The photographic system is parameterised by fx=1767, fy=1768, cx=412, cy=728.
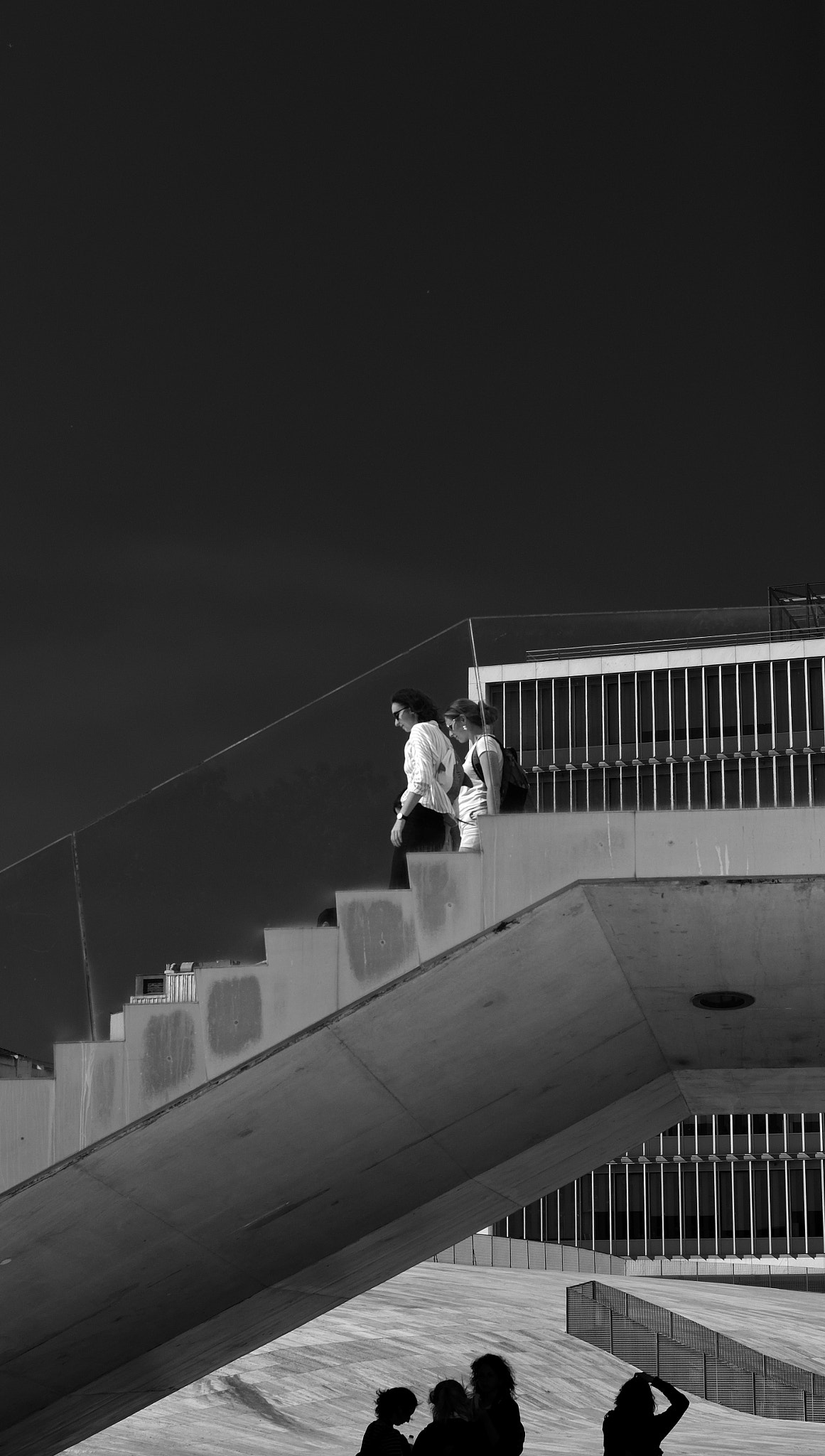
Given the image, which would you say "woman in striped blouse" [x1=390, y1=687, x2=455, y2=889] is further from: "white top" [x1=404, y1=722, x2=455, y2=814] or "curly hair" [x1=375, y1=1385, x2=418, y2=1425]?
"curly hair" [x1=375, y1=1385, x2=418, y2=1425]

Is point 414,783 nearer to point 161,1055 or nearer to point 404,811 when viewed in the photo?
point 404,811

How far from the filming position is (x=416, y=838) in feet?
36.3

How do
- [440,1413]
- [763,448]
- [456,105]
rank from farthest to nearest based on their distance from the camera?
[763,448] < [456,105] < [440,1413]

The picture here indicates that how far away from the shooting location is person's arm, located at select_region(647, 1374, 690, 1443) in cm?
822

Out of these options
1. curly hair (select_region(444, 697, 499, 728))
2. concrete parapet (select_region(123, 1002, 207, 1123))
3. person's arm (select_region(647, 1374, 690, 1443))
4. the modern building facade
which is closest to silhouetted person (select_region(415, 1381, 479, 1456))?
person's arm (select_region(647, 1374, 690, 1443))

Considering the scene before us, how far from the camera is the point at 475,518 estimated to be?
81.3m

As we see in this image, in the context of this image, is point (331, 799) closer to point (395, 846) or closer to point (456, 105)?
point (395, 846)

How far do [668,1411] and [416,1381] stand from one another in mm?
21091

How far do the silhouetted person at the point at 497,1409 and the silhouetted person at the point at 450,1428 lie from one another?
0.08m

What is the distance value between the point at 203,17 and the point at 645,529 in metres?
31.7

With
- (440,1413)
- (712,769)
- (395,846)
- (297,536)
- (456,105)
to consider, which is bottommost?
(440,1413)

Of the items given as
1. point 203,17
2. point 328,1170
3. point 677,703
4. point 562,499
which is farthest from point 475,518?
point 328,1170

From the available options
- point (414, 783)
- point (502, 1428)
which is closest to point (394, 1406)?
point (502, 1428)

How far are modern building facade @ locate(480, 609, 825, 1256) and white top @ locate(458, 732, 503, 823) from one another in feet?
236
